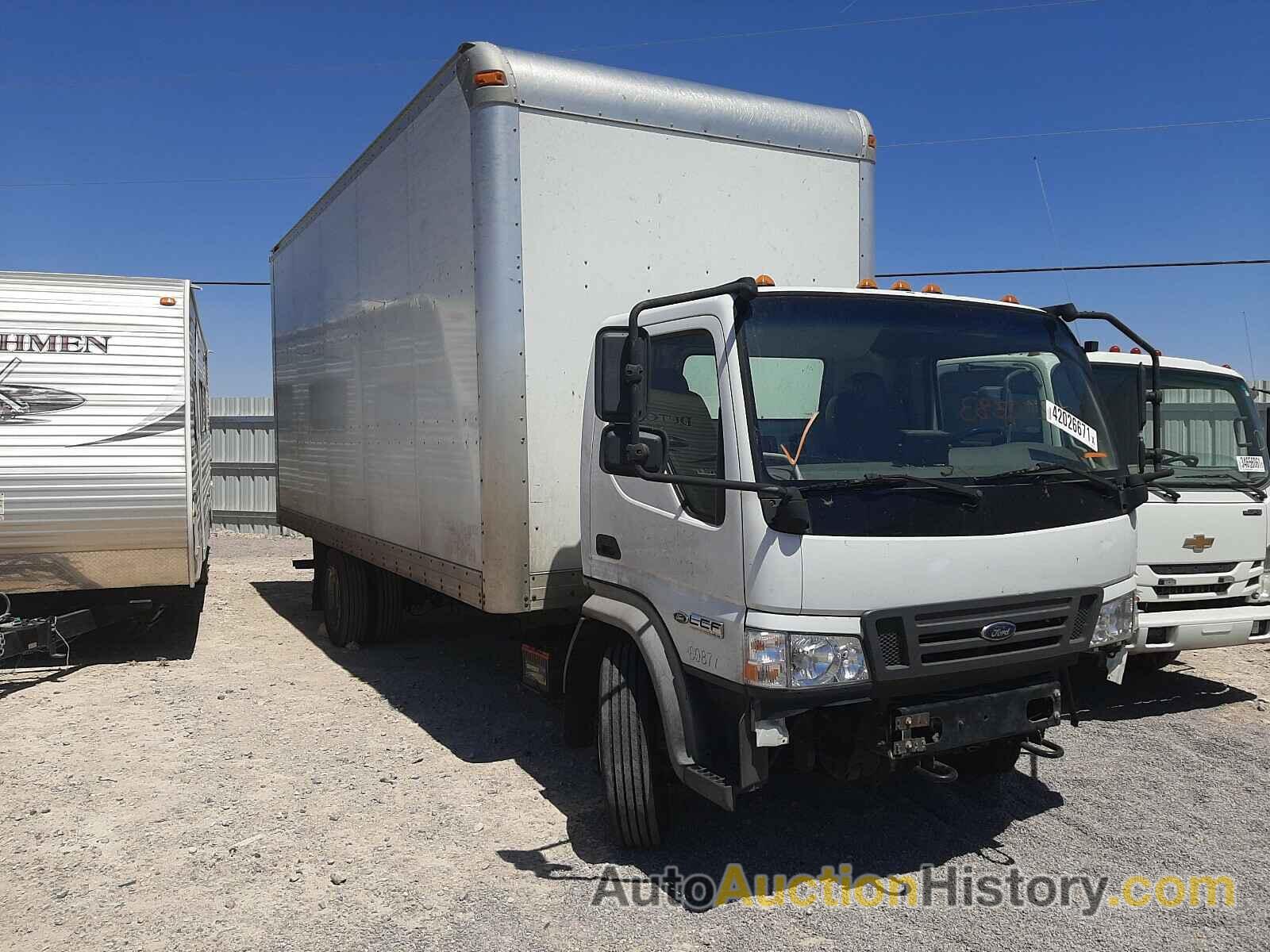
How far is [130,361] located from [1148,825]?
778 centimetres

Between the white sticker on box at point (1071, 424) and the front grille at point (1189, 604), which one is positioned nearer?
the white sticker on box at point (1071, 424)

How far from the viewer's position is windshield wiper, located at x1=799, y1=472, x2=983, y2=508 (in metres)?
3.54

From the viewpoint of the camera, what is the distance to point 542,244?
5102 mm

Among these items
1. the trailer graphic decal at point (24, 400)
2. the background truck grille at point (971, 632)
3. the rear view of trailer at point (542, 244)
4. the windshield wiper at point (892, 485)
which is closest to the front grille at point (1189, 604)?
the background truck grille at point (971, 632)

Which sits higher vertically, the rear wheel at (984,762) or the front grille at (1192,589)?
the front grille at (1192,589)

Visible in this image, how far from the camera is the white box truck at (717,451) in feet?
11.8

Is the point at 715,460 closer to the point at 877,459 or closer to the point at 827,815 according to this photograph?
the point at 877,459

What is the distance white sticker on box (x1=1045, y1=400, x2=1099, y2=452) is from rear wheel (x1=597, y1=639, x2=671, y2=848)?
2.07m

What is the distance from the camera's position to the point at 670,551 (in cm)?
410

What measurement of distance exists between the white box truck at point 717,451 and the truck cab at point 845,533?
0.01m

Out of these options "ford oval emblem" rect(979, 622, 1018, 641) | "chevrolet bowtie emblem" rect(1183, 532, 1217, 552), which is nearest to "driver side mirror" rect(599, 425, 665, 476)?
"ford oval emblem" rect(979, 622, 1018, 641)

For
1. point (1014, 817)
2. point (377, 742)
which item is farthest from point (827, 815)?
point (377, 742)

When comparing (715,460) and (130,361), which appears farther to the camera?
(130,361)

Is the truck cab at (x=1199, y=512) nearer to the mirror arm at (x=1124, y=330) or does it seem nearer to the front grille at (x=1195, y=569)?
the front grille at (x=1195, y=569)
